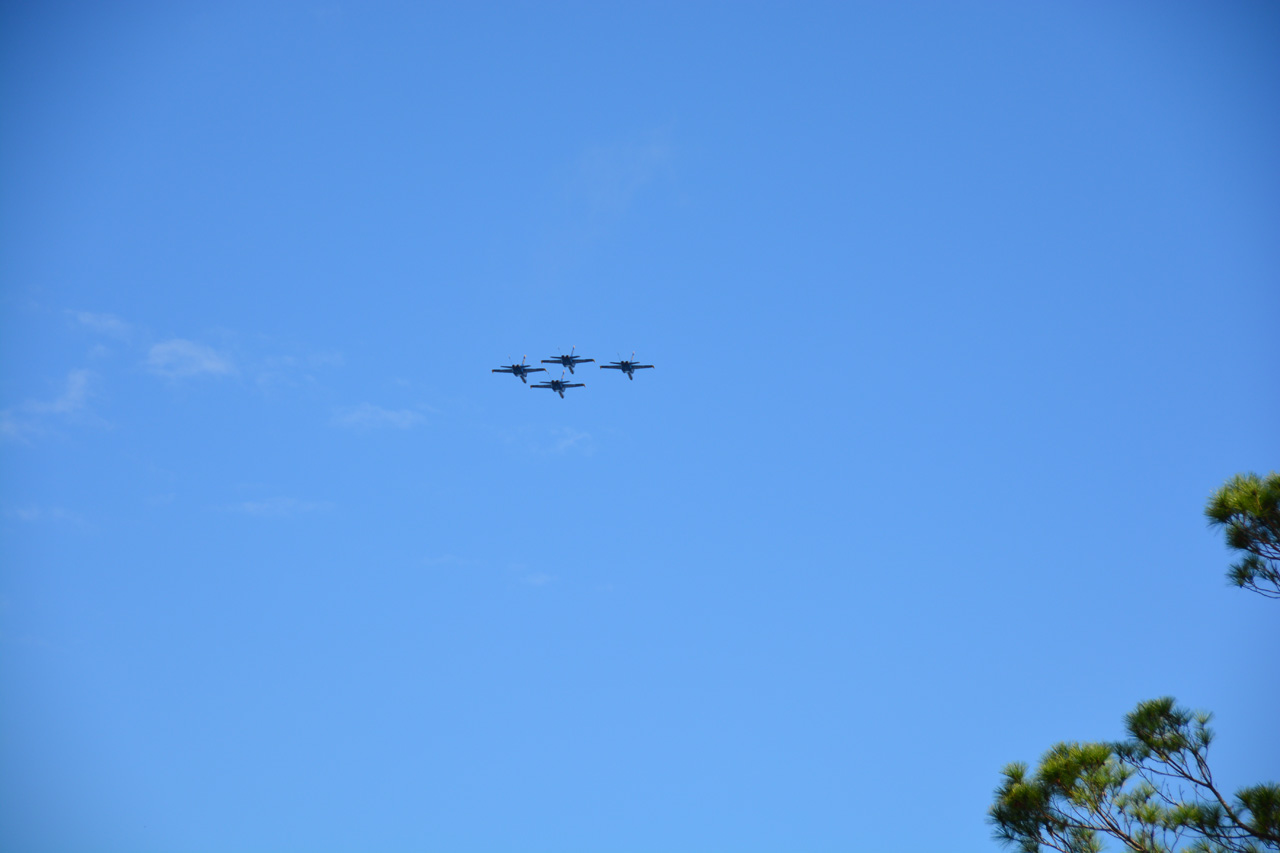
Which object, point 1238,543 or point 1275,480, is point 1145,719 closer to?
point 1238,543

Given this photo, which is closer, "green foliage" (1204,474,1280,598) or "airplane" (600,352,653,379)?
"green foliage" (1204,474,1280,598)

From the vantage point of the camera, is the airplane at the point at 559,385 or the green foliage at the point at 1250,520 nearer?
the green foliage at the point at 1250,520

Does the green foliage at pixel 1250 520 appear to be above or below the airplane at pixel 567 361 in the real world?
below

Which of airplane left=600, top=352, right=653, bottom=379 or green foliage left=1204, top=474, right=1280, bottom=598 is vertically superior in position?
airplane left=600, top=352, right=653, bottom=379

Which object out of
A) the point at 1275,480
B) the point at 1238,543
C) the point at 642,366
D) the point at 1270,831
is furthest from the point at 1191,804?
the point at 642,366

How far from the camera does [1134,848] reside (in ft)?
77.8

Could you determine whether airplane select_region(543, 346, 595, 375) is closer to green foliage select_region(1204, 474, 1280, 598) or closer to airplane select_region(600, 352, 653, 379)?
airplane select_region(600, 352, 653, 379)

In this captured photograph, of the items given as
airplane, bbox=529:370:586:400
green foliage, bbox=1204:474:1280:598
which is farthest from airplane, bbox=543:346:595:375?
green foliage, bbox=1204:474:1280:598

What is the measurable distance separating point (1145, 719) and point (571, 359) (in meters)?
60.5

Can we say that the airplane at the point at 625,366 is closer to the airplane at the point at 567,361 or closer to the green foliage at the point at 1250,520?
the airplane at the point at 567,361

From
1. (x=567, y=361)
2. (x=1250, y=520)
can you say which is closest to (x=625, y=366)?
(x=567, y=361)

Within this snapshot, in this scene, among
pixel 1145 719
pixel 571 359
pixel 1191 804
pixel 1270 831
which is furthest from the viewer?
pixel 571 359

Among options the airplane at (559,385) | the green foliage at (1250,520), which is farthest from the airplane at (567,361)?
the green foliage at (1250,520)

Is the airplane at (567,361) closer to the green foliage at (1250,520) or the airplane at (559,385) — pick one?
the airplane at (559,385)
